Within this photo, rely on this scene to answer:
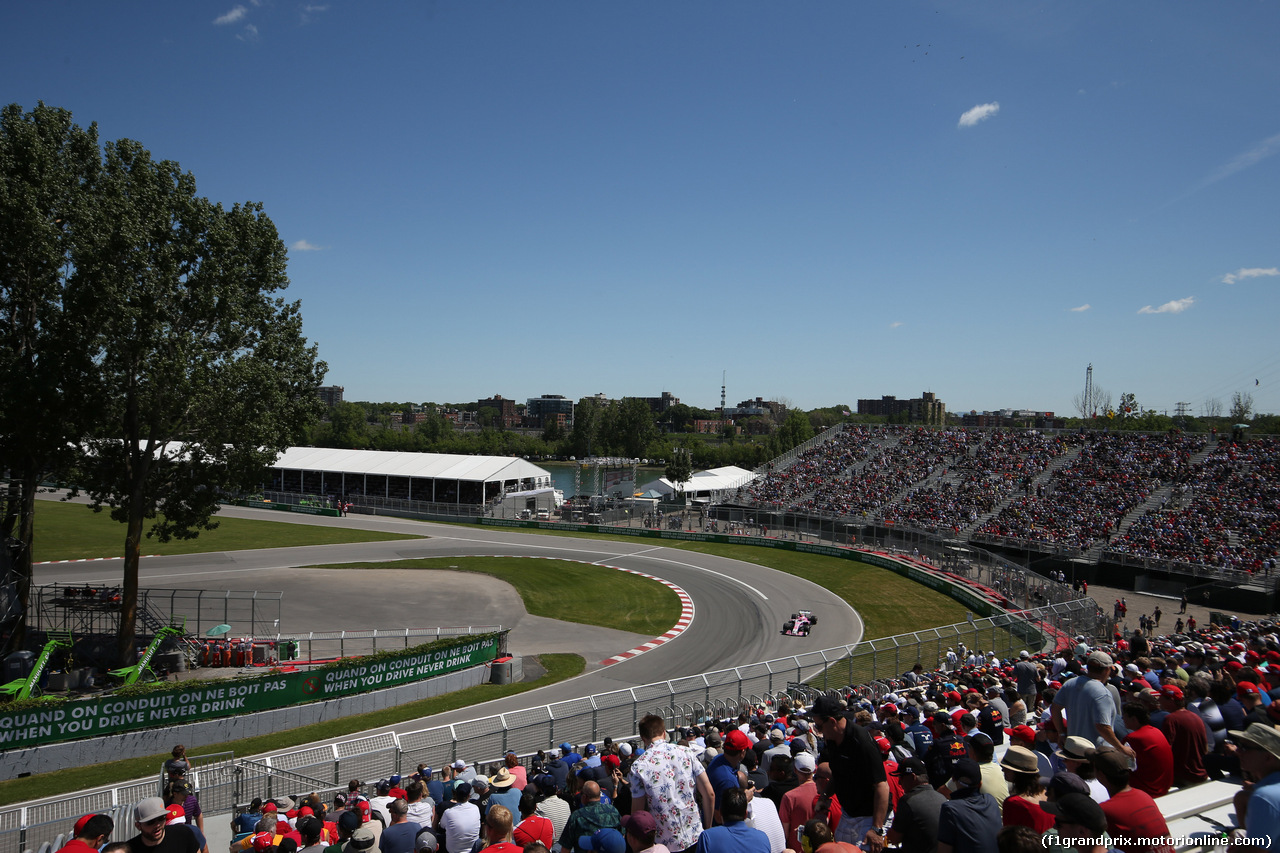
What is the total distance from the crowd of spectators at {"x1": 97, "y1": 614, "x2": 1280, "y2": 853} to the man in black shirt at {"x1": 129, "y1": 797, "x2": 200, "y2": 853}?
1 cm

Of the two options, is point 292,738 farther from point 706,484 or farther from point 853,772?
point 706,484

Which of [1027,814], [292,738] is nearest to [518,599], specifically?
[292,738]

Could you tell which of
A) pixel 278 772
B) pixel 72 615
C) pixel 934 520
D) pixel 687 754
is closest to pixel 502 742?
pixel 278 772

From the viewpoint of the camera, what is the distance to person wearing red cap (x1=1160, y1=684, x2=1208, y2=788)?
643 cm

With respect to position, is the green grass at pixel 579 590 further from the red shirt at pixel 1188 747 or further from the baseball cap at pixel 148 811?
the baseball cap at pixel 148 811

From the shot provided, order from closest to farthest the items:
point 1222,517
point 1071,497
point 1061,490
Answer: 1. point 1222,517
2. point 1071,497
3. point 1061,490

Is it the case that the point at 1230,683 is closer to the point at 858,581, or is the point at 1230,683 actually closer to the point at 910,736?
the point at 910,736

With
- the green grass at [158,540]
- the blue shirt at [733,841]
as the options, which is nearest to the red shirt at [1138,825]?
the blue shirt at [733,841]

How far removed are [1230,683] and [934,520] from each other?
38.5 m

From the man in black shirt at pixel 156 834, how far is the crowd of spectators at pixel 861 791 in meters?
0.01

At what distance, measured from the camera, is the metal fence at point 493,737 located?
10227mm

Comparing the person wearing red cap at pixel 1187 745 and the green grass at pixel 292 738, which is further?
the green grass at pixel 292 738

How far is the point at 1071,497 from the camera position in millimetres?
41750

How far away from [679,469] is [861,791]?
58.0 metres
